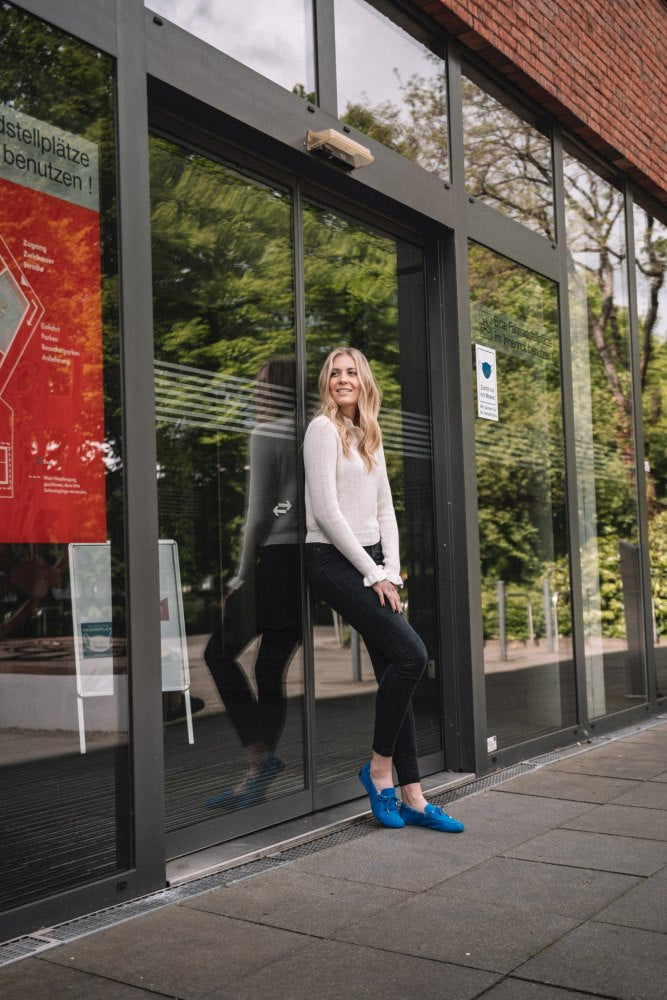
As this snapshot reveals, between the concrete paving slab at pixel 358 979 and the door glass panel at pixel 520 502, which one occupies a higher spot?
the door glass panel at pixel 520 502

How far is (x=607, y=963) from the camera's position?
8.98 feet

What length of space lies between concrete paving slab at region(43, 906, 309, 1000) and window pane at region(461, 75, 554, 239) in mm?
4170

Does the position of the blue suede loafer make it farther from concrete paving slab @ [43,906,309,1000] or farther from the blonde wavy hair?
the blonde wavy hair

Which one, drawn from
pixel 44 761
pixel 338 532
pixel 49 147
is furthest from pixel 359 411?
pixel 44 761

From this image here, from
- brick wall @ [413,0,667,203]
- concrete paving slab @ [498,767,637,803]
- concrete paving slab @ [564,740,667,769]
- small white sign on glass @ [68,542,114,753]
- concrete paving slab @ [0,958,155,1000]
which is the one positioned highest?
brick wall @ [413,0,667,203]

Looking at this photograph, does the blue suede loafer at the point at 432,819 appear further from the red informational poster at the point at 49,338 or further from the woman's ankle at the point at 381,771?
the red informational poster at the point at 49,338

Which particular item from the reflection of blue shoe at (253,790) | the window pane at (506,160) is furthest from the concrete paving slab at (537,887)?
the window pane at (506,160)

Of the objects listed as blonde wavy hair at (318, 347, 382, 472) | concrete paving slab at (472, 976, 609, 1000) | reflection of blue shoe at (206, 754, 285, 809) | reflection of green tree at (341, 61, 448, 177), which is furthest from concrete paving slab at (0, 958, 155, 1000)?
reflection of green tree at (341, 61, 448, 177)

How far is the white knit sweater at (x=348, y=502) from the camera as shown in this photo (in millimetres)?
4207

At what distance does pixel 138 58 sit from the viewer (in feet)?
11.8

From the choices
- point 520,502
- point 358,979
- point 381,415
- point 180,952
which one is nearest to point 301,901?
point 180,952

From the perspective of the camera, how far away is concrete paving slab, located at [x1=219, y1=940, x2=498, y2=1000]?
257 centimetres

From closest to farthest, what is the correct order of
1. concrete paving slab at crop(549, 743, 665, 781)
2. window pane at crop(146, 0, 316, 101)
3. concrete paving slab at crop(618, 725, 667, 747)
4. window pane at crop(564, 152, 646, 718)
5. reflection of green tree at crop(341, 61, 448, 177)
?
window pane at crop(146, 0, 316, 101) → reflection of green tree at crop(341, 61, 448, 177) → concrete paving slab at crop(549, 743, 665, 781) → concrete paving slab at crop(618, 725, 667, 747) → window pane at crop(564, 152, 646, 718)

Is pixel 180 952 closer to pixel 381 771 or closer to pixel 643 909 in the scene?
pixel 643 909
